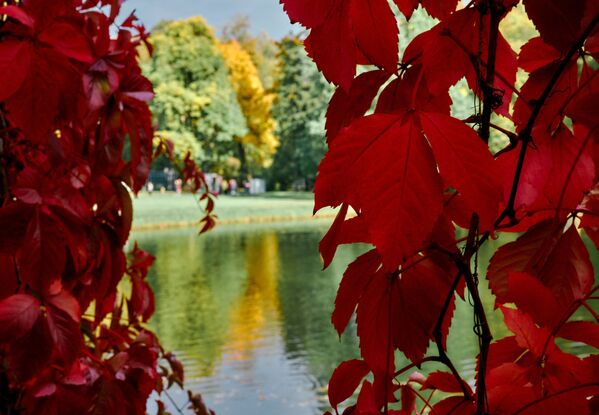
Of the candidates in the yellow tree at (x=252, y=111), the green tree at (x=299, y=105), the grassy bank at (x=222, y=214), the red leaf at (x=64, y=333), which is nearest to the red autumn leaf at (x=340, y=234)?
the red leaf at (x=64, y=333)

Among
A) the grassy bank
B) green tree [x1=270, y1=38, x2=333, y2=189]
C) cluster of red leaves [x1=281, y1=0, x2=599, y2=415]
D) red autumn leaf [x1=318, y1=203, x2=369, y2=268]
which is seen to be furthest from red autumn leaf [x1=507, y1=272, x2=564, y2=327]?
green tree [x1=270, y1=38, x2=333, y2=189]

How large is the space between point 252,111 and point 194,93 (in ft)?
15.5

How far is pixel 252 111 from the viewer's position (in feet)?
115

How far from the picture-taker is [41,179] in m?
0.89

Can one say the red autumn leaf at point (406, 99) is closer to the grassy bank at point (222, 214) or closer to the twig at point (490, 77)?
the twig at point (490, 77)

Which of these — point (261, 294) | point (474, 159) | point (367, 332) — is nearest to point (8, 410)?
point (367, 332)

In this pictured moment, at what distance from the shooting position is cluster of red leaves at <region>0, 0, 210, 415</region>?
75cm

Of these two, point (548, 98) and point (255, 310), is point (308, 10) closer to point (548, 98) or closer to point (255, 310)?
point (548, 98)

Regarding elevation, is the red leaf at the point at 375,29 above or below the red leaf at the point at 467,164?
above

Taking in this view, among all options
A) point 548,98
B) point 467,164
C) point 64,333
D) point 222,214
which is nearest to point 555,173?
point 548,98

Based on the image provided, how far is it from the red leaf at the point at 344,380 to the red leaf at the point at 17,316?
1.56ft

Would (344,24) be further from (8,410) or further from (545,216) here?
(8,410)

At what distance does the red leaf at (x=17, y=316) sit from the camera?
0.81m

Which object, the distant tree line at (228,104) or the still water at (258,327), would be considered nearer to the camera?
the still water at (258,327)
